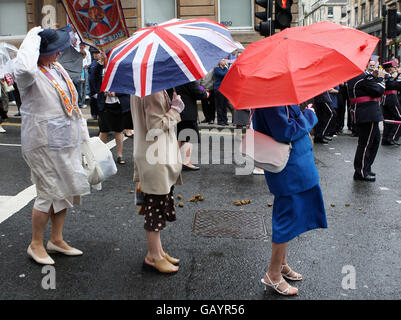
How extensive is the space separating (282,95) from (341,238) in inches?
91.5

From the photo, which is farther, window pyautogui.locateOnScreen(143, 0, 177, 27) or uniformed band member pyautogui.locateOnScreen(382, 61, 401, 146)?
window pyautogui.locateOnScreen(143, 0, 177, 27)

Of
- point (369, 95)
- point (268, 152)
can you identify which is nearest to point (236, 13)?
point (369, 95)

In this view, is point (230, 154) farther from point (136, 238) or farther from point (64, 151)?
point (64, 151)

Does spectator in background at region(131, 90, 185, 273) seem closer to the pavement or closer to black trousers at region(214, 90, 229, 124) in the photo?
the pavement

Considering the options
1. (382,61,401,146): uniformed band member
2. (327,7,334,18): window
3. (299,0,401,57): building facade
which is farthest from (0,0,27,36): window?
(327,7,334,18): window

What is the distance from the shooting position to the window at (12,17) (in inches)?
808

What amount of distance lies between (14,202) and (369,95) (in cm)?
529

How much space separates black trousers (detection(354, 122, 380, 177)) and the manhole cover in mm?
2461

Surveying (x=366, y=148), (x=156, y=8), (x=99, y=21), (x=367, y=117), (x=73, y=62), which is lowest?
(x=366, y=148)

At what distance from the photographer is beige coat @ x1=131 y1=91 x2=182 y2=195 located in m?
3.65

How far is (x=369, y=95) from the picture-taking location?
7.20 metres

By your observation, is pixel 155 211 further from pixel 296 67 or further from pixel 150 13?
pixel 150 13

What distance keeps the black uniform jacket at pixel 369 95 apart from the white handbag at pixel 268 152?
4.28 metres
